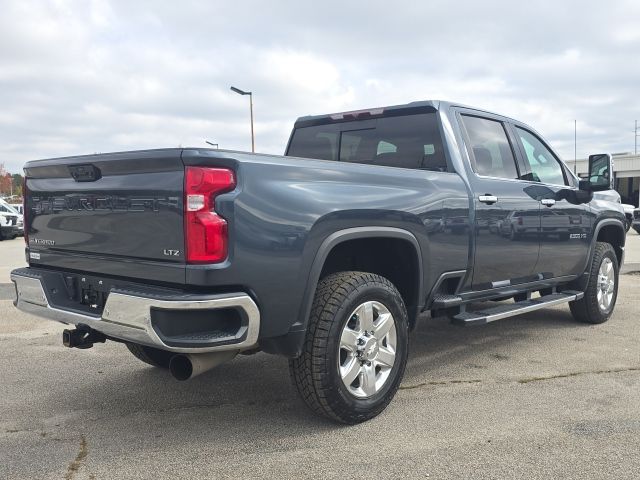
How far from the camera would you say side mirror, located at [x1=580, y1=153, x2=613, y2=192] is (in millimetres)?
5504

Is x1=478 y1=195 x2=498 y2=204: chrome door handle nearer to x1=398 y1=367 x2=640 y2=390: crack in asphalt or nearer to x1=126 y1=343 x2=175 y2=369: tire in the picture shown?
x1=398 y1=367 x2=640 y2=390: crack in asphalt

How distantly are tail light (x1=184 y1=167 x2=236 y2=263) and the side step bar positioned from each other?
213 centimetres

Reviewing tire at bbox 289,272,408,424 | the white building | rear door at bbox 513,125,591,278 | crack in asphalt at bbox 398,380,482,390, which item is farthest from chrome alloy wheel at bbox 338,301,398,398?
the white building

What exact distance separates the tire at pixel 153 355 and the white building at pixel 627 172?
1477 inches

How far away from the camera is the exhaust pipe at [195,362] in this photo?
3.15 m

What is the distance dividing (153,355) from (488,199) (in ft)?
8.68

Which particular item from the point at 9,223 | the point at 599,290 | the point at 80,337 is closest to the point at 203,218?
the point at 80,337

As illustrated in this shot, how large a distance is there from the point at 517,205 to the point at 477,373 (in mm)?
1327

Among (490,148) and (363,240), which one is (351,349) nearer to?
(363,240)

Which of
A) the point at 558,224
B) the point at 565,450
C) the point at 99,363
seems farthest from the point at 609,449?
the point at 99,363

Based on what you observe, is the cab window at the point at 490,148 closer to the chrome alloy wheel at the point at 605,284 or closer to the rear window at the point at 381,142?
the rear window at the point at 381,142

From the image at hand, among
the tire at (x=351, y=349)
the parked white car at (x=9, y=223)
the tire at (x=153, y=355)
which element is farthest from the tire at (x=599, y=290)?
the parked white car at (x=9, y=223)

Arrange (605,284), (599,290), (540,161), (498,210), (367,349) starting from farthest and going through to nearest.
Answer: (605,284) < (599,290) < (540,161) < (498,210) < (367,349)

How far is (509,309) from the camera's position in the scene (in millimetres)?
4707
